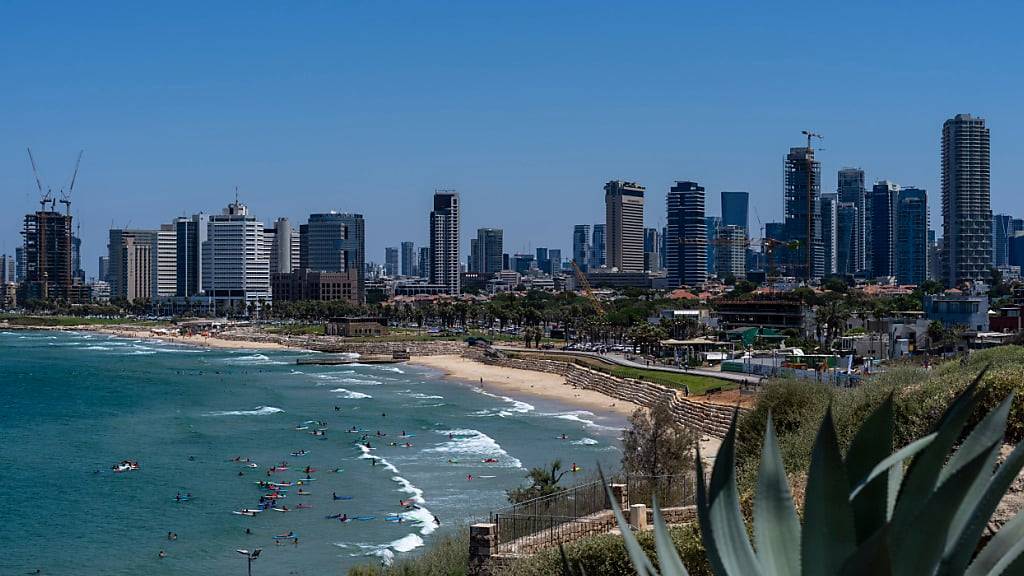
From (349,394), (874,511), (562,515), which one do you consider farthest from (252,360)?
(874,511)

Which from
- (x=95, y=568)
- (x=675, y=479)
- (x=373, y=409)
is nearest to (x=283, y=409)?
(x=373, y=409)

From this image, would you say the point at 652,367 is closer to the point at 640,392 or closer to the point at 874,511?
the point at 640,392

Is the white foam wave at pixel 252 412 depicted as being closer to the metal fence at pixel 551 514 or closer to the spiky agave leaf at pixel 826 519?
the metal fence at pixel 551 514

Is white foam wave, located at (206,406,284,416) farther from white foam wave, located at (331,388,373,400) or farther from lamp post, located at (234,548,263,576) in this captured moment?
lamp post, located at (234,548,263,576)


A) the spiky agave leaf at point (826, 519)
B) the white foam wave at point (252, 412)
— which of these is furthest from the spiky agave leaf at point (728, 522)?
the white foam wave at point (252, 412)

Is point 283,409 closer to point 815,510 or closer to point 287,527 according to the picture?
point 287,527

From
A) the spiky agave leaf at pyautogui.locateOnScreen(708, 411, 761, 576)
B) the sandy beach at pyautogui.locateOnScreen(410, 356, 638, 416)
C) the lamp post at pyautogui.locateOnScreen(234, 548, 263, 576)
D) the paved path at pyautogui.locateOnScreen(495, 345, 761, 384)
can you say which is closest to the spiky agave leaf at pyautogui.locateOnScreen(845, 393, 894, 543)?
the spiky agave leaf at pyautogui.locateOnScreen(708, 411, 761, 576)
